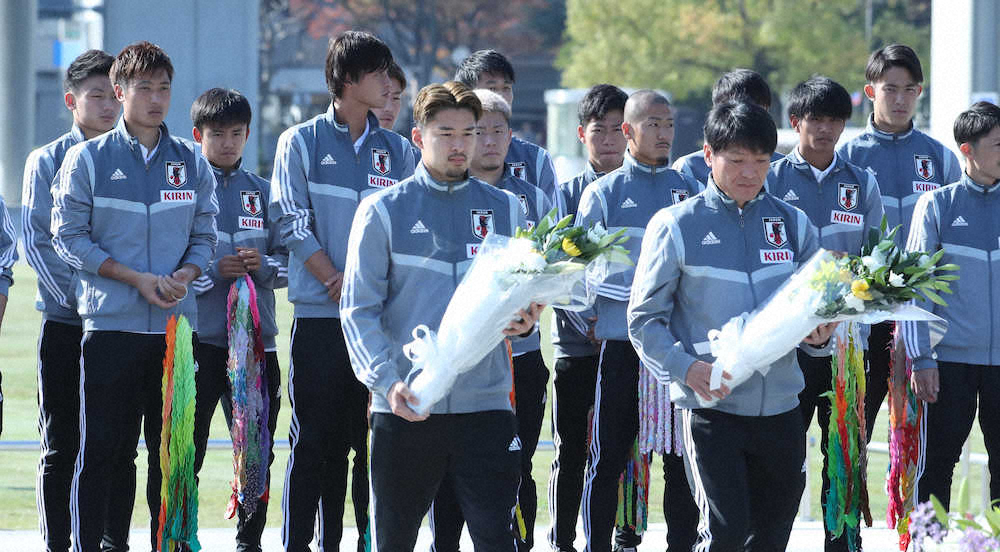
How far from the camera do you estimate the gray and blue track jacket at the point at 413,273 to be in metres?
4.49

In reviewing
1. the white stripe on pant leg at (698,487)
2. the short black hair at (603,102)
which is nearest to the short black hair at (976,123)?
the short black hair at (603,102)

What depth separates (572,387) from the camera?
6203mm

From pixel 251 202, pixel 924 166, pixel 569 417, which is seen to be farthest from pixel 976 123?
pixel 251 202

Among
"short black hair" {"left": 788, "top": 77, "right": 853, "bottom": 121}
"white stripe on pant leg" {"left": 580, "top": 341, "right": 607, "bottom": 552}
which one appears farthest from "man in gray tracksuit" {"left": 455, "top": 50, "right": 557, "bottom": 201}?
"short black hair" {"left": 788, "top": 77, "right": 853, "bottom": 121}

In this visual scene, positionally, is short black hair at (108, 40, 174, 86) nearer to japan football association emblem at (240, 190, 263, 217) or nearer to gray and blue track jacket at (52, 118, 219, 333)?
gray and blue track jacket at (52, 118, 219, 333)

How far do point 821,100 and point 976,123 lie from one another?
0.64 meters

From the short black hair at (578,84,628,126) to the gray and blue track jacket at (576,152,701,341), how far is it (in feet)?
0.92

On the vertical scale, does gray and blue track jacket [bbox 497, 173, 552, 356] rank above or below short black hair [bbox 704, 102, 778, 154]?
below

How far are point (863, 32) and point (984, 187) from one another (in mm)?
34133

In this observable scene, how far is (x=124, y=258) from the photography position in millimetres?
5418

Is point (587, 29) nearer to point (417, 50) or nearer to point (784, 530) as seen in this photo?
point (417, 50)

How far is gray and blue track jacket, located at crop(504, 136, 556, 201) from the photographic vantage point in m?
6.28

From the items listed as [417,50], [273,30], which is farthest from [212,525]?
[273,30]

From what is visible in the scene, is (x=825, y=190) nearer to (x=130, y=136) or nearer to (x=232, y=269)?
(x=232, y=269)
